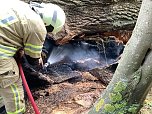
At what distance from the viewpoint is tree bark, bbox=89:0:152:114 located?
3055 millimetres

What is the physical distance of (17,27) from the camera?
10.3 ft

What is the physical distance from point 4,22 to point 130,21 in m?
2.45

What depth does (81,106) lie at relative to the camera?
3902 millimetres

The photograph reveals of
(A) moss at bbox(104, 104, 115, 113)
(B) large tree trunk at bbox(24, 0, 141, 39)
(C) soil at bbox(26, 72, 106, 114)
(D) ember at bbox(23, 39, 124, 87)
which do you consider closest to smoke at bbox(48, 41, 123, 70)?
(D) ember at bbox(23, 39, 124, 87)

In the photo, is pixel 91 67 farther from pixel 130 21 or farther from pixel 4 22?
pixel 4 22

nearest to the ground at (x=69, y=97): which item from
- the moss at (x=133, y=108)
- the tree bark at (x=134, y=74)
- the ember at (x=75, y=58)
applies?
the ember at (x=75, y=58)

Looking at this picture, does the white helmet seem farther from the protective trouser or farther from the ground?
the ground

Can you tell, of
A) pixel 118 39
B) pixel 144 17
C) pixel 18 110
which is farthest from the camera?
pixel 118 39

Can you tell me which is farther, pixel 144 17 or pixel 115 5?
pixel 115 5

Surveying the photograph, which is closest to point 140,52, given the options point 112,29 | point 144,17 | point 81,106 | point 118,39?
point 144,17

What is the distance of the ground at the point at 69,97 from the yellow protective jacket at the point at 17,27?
99cm

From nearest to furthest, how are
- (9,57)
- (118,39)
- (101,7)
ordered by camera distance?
(9,57)
(101,7)
(118,39)

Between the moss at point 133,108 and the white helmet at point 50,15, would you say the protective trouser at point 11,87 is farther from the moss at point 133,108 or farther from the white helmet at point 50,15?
the moss at point 133,108

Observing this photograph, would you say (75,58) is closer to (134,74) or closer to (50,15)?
(50,15)
